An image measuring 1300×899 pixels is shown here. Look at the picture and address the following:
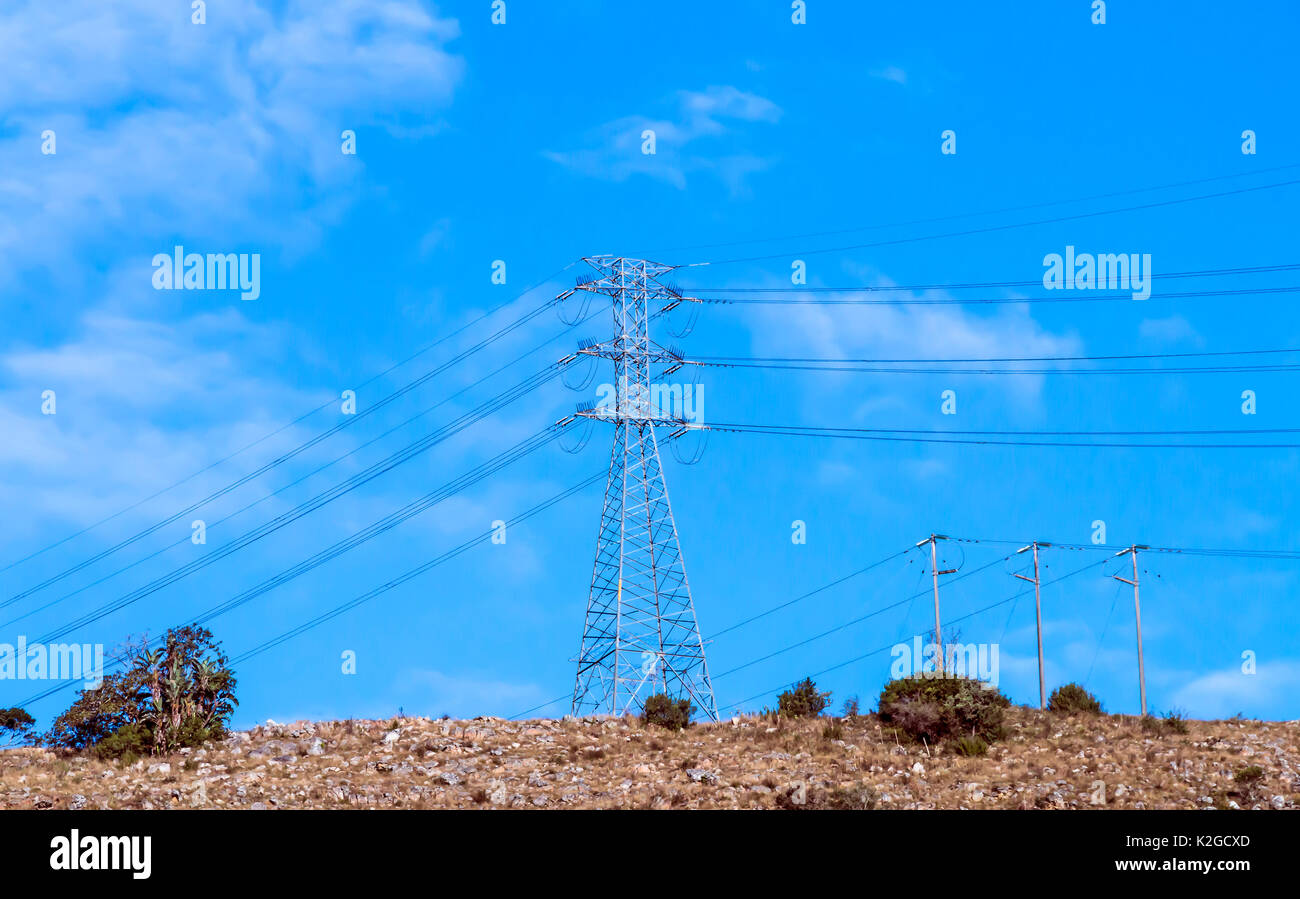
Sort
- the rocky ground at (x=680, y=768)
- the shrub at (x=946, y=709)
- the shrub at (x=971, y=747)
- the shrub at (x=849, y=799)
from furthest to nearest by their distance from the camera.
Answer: the shrub at (x=946, y=709) → the shrub at (x=971, y=747) → the rocky ground at (x=680, y=768) → the shrub at (x=849, y=799)

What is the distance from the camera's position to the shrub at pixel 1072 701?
178 feet

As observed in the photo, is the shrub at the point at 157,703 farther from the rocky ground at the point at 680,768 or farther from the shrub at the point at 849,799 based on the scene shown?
the shrub at the point at 849,799

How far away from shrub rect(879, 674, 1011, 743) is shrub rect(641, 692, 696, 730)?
7.44 m

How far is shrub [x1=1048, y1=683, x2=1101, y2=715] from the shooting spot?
54.4 meters

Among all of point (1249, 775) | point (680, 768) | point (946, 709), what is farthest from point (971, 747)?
point (680, 768)

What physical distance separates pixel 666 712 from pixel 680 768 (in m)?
8.94

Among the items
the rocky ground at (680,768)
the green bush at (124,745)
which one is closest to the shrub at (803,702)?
the rocky ground at (680,768)

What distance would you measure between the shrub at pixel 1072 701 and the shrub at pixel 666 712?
1479cm

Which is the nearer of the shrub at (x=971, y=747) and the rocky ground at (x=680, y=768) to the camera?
the rocky ground at (x=680, y=768)
